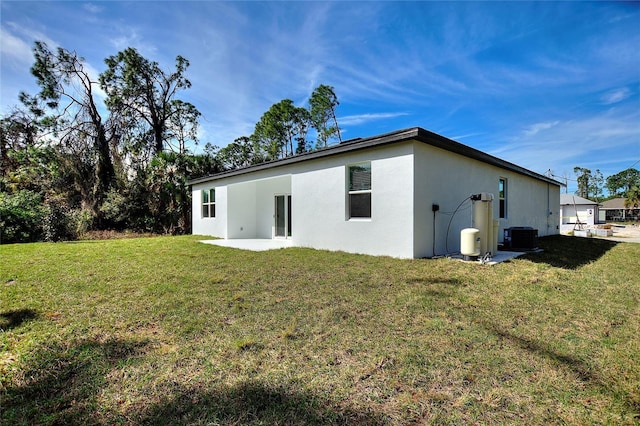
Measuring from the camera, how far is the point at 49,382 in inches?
86.9

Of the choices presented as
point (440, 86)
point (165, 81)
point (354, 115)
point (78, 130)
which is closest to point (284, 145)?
point (354, 115)

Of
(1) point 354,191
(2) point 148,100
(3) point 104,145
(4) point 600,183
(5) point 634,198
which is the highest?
(2) point 148,100

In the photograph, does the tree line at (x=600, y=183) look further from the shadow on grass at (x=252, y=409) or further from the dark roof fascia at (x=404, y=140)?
the shadow on grass at (x=252, y=409)

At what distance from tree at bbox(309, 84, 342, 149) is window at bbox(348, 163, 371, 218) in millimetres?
15862

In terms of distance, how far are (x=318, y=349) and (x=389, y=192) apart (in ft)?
16.6

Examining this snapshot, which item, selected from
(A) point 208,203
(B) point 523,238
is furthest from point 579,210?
(A) point 208,203

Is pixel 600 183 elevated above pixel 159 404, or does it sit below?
above

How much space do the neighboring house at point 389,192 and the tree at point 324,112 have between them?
12.9 meters

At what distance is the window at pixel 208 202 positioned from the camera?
13.8m

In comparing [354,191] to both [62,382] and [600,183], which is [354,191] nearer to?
[62,382]

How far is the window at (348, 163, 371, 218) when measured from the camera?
7.64 m

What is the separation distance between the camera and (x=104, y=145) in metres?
16.9

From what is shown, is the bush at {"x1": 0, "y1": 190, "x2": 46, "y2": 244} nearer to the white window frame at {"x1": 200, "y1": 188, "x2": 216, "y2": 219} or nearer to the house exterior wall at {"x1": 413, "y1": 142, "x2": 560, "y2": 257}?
the white window frame at {"x1": 200, "y1": 188, "x2": 216, "y2": 219}

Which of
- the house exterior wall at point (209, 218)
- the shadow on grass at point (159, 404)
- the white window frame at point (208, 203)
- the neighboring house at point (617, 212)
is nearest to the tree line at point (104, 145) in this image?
the house exterior wall at point (209, 218)
